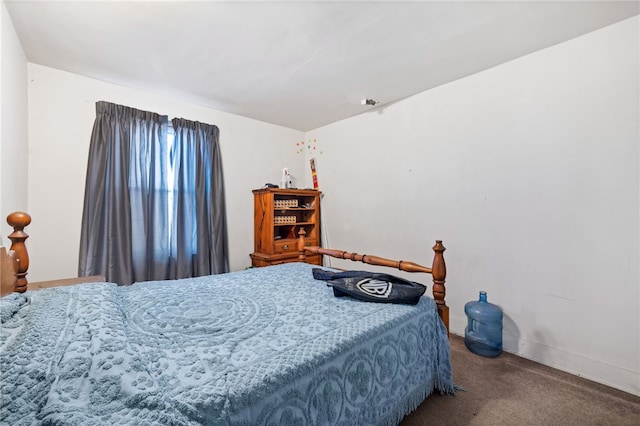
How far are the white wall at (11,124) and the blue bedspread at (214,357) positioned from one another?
0.96 meters

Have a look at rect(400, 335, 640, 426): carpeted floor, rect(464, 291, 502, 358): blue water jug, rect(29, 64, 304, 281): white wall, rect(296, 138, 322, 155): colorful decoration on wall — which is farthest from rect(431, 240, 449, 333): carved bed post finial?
rect(29, 64, 304, 281): white wall

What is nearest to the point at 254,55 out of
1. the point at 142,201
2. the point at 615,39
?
the point at 142,201

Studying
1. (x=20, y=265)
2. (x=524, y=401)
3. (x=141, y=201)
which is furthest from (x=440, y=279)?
(x=141, y=201)

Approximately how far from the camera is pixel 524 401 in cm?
161

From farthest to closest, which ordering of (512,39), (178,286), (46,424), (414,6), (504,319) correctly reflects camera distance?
(504,319) → (512,39) → (178,286) → (414,6) → (46,424)

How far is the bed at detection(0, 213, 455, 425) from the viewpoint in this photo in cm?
63

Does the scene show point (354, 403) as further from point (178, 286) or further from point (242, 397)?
point (178, 286)

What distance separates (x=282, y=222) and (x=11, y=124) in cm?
235

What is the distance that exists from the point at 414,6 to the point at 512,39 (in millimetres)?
861

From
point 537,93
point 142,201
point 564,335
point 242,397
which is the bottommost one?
point 564,335

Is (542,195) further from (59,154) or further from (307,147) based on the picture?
(59,154)

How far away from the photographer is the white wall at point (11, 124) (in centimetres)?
156

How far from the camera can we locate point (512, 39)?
190 cm

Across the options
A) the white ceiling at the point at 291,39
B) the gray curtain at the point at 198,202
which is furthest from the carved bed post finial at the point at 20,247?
the gray curtain at the point at 198,202
